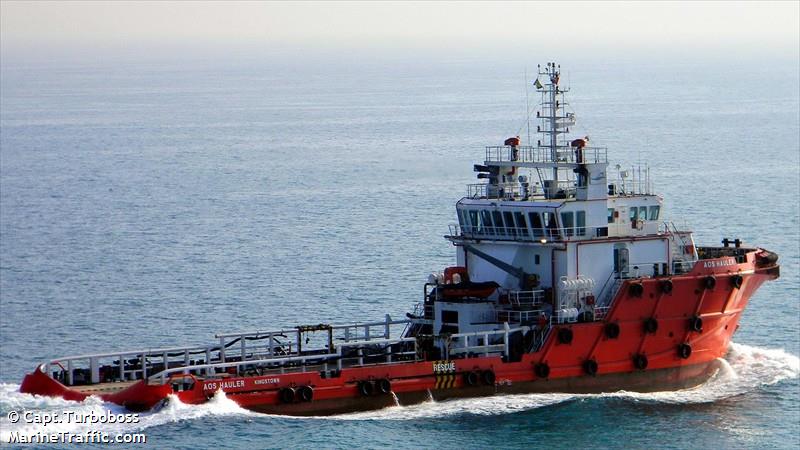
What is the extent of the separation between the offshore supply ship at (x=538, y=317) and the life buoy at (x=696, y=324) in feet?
0.19

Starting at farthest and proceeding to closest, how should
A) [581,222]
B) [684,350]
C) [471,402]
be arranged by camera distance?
1. [684,350]
2. [581,222]
3. [471,402]

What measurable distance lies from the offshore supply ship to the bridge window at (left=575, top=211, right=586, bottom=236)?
0.08ft

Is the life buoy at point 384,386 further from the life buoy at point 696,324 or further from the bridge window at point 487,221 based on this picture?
the life buoy at point 696,324

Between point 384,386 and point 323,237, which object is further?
point 323,237

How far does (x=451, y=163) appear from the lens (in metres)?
99.5

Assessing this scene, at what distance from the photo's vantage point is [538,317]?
43.7m

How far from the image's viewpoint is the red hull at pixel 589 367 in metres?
40.6

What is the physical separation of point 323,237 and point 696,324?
29.4 meters

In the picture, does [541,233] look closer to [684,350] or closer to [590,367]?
[590,367]

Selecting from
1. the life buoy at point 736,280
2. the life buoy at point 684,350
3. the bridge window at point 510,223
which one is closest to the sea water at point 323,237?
the life buoy at point 684,350

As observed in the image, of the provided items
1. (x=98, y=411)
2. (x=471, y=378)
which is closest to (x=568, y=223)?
(x=471, y=378)

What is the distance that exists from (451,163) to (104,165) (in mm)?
22200

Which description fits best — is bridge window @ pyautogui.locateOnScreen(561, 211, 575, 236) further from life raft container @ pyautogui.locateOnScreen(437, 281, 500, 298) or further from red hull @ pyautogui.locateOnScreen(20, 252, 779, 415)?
life raft container @ pyautogui.locateOnScreen(437, 281, 500, 298)

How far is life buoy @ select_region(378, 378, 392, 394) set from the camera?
41.6m
